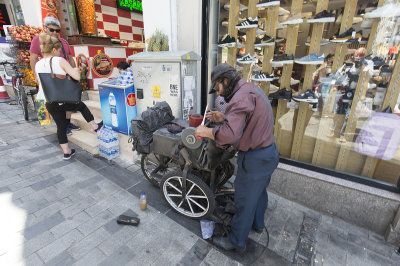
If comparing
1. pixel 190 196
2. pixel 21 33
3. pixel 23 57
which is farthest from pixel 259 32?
pixel 23 57

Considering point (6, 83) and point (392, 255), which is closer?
point (392, 255)

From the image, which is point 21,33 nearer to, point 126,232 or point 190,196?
point 126,232

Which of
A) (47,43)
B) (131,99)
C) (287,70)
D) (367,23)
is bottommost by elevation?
(131,99)

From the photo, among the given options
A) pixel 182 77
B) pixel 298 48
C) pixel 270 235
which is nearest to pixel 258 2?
pixel 298 48

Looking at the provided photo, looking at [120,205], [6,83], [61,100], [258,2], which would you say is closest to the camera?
[120,205]

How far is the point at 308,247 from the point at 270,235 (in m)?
0.42

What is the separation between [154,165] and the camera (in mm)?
3248

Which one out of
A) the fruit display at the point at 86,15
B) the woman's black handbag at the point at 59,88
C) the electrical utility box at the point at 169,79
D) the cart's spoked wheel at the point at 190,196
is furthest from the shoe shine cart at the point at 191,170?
the fruit display at the point at 86,15

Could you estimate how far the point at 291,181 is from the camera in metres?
2.98

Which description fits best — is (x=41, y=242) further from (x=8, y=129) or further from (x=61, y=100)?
(x=8, y=129)

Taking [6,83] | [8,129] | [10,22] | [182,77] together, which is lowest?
[8,129]

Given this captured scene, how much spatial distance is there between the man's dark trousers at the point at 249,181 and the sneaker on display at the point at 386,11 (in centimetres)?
202

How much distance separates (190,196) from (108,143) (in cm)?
227

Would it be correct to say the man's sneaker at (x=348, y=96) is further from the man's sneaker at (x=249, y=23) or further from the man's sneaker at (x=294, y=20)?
the man's sneaker at (x=249, y=23)
